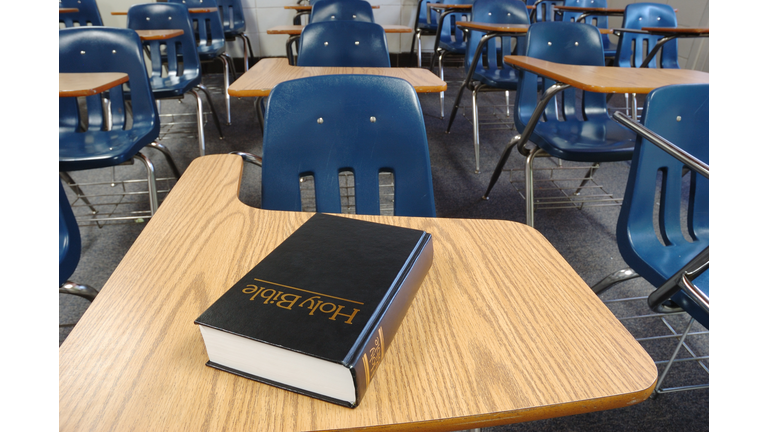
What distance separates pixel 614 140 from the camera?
177cm

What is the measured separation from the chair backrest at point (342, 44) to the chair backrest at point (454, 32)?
1748mm

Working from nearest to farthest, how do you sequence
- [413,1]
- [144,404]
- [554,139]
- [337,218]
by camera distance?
[144,404], [337,218], [554,139], [413,1]

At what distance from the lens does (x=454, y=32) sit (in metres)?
4.06

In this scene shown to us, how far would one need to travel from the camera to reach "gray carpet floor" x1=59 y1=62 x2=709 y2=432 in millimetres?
1224

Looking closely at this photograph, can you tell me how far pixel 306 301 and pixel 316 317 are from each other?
0.03 metres

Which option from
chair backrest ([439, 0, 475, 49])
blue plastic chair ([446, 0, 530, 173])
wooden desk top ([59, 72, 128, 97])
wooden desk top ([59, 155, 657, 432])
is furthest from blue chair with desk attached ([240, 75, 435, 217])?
chair backrest ([439, 0, 475, 49])

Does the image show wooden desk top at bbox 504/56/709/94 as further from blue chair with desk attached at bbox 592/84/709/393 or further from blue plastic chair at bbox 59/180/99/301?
blue plastic chair at bbox 59/180/99/301

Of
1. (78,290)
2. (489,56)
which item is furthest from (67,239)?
(489,56)

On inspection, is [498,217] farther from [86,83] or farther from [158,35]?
[158,35]

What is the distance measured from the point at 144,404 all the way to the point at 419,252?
31cm

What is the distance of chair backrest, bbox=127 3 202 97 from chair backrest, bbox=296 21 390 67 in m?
1.03

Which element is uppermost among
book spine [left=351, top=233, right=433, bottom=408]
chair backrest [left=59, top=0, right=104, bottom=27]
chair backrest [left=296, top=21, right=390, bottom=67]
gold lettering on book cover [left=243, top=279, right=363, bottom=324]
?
chair backrest [left=59, top=0, right=104, bottom=27]

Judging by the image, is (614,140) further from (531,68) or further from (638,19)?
(638,19)

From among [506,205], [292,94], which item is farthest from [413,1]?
[292,94]
